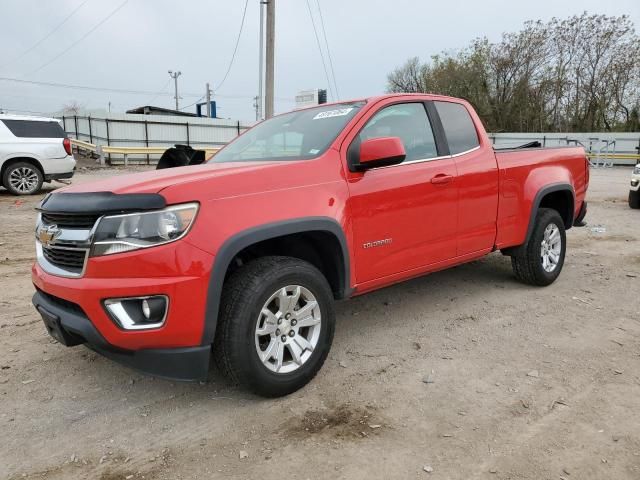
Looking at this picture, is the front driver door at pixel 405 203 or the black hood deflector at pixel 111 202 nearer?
the black hood deflector at pixel 111 202

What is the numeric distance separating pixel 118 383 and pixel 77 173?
729 inches

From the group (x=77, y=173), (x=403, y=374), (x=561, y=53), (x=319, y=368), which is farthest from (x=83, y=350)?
(x=561, y=53)

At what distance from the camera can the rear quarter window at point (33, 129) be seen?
36.6ft

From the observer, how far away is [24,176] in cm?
1121

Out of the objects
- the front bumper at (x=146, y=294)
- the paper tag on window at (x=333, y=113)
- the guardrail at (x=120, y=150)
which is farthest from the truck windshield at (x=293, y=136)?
the guardrail at (x=120, y=150)

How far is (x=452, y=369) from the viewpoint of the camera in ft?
10.6

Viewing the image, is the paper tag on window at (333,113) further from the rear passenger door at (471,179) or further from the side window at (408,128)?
the rear passenger door at (471,179)

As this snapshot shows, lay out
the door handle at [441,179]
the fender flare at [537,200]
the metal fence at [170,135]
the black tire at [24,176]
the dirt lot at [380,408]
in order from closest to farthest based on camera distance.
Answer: the dirt lot at [380,408] → the door handle at [441,179] → the fender flare at [537,200] → the black tire at [24,176] → the metal fence at [170,135]

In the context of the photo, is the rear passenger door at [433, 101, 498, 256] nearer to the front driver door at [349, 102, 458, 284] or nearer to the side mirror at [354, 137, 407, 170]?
the front driver door at [349, 102, 458, 284]

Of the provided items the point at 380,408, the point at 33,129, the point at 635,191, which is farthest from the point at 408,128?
the point at 33,129

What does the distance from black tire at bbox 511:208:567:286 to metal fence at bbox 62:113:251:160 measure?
2230 cm

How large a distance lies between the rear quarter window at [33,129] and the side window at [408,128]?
10526mm

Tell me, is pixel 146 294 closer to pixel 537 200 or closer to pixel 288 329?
pixel 288 329

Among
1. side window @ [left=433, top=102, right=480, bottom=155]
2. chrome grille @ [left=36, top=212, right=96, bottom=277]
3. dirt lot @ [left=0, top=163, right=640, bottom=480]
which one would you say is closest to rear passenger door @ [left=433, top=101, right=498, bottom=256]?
side window @ [left=433, top=102, right=480, bottom=155]
